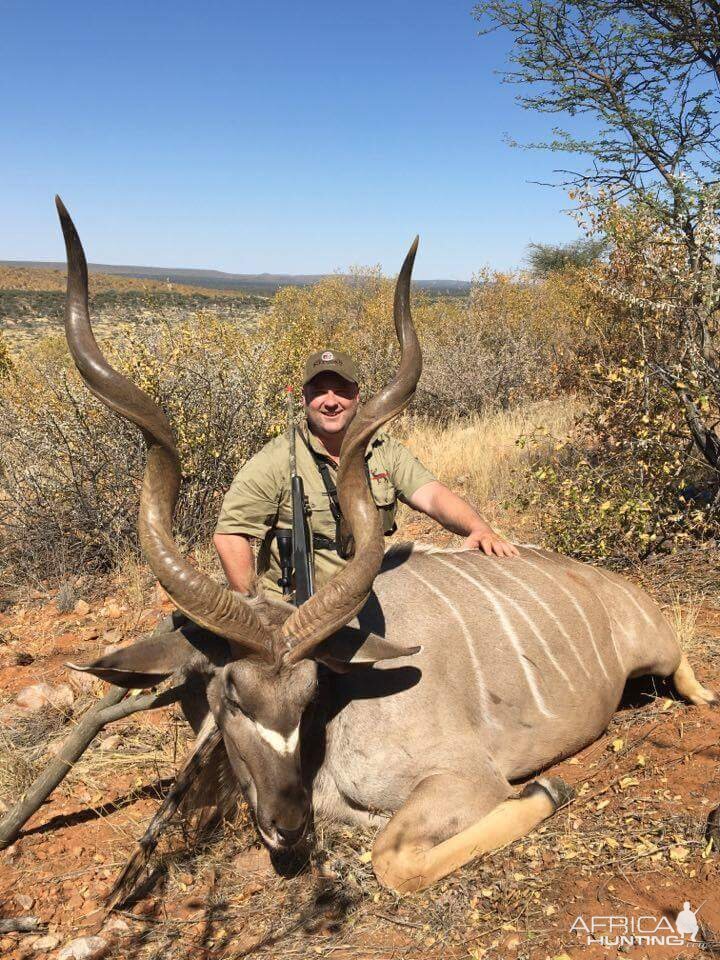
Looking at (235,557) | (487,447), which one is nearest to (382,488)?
(235,557)

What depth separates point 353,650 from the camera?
2680mm

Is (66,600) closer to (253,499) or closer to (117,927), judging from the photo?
(253,499)

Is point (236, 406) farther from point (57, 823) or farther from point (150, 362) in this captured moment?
point (57, 823)

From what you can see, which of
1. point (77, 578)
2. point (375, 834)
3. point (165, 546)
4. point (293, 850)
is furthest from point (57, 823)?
point (77, 578)

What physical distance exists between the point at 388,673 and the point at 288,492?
1192mm

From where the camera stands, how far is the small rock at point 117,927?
252cm

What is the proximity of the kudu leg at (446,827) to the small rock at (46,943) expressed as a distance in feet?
3.68

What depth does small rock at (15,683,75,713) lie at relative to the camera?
4066 mm

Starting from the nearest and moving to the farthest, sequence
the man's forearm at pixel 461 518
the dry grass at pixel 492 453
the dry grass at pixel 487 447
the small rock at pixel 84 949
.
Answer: the small rock at pixel 84 949 < the man's forearm at pixel 461 518 < the dry grass at pixel 492 453 < the dry grass at pixel 487 447

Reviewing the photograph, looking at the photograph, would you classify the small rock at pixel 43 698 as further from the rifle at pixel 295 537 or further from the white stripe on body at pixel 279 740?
the white stripe on body at pixel 279 740

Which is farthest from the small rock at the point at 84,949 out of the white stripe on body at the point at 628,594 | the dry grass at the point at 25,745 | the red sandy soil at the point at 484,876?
the white stripe on body at the point at 628,594

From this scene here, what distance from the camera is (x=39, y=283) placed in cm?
6544

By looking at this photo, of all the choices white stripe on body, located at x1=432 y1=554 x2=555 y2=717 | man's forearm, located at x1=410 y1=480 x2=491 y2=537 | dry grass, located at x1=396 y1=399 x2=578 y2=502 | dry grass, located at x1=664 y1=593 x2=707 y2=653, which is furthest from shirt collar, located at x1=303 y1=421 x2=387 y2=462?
dry grass, located at x1=396 y1=399 x2=578 y2=502
